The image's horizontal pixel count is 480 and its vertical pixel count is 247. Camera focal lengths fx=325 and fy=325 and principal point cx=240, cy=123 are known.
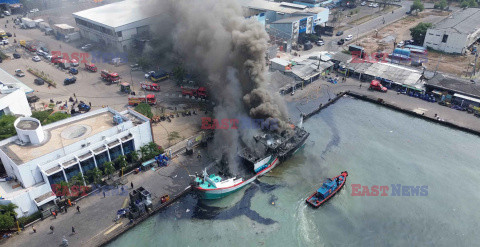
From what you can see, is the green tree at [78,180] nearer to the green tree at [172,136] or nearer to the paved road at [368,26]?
the green tree at [172,136]

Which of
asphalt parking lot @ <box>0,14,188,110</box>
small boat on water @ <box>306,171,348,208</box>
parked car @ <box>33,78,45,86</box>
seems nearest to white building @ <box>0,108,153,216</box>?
asphalt parking lot @ <box>0,14,188,110</box>

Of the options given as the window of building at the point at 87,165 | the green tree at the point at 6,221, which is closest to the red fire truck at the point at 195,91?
the window of building at the point at 87,165

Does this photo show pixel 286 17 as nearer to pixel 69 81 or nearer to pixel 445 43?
pixel 445 43

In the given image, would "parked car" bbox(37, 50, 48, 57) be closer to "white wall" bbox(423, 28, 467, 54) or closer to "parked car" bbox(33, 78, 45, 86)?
"parked car" bbox(33, 78, 45, 86)

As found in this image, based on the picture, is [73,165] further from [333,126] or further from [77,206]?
[333,126]

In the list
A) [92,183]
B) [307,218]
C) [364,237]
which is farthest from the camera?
[92,183]

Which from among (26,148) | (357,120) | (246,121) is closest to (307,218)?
(246,121)
